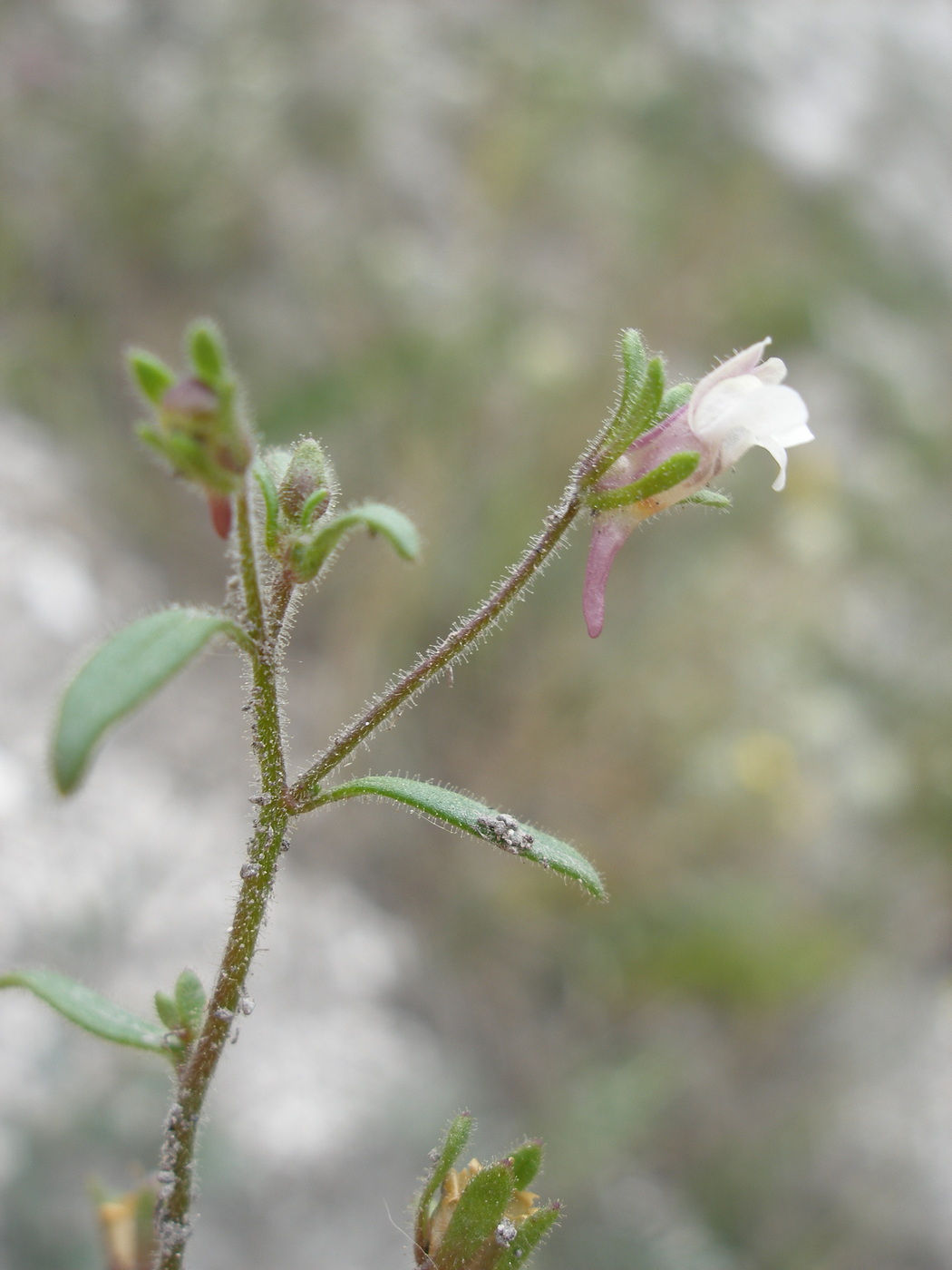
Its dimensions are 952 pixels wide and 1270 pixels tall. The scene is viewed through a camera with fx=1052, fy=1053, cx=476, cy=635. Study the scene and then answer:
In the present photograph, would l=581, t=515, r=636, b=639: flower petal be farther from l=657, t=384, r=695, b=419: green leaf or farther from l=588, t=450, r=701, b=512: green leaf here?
l=657, t=384, r=695, b=419: green leaf

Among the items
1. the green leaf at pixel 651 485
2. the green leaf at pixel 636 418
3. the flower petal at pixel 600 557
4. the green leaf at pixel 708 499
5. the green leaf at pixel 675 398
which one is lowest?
the flower petal at pixel 600 557

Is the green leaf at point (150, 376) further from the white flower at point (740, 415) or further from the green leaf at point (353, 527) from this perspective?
the white flower at point (740, 415)

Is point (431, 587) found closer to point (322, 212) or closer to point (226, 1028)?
point (322, 212)

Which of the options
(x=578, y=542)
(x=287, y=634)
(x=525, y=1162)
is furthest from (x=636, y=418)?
(x=578, y=542)

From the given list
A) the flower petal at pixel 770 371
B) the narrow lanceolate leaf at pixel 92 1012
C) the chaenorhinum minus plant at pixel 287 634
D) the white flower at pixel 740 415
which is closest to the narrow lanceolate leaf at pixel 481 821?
the chaenorhinum minus plant at pixel 287 634

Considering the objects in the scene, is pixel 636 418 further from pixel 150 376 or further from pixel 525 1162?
pixel 525 1162

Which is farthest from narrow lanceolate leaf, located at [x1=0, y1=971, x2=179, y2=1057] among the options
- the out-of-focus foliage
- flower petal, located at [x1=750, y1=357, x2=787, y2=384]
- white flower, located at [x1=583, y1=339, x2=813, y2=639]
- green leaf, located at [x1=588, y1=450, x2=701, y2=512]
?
the out-of-focus foliage
